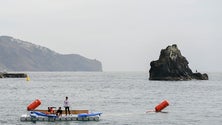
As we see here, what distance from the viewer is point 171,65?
591ft

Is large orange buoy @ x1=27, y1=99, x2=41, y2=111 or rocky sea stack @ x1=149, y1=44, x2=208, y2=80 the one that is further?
rocky sea stack @ x1=149, y1=44, x2=208, y2=80

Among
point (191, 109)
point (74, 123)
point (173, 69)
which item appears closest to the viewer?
point (74, 123)

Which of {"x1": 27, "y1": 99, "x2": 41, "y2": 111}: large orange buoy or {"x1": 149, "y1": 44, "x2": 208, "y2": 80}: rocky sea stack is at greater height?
{"x1": 149, "y1": 44, "x2": 208, "y2": 80}: rocky sea stack

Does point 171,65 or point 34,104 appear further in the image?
point 171,65

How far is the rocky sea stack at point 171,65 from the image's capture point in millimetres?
180625

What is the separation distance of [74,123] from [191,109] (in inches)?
1035

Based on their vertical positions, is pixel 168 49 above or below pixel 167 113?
above

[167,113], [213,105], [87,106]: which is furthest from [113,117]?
[213,105]

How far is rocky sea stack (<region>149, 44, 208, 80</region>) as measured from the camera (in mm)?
180625

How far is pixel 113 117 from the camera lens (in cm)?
6456

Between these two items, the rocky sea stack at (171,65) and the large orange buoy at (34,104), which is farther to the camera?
the rocky sea stack at (171,65)

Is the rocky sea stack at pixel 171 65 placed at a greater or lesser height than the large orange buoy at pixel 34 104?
greater

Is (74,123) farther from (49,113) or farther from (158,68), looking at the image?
(158,68)

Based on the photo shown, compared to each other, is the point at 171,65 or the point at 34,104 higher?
the point at 171,65
